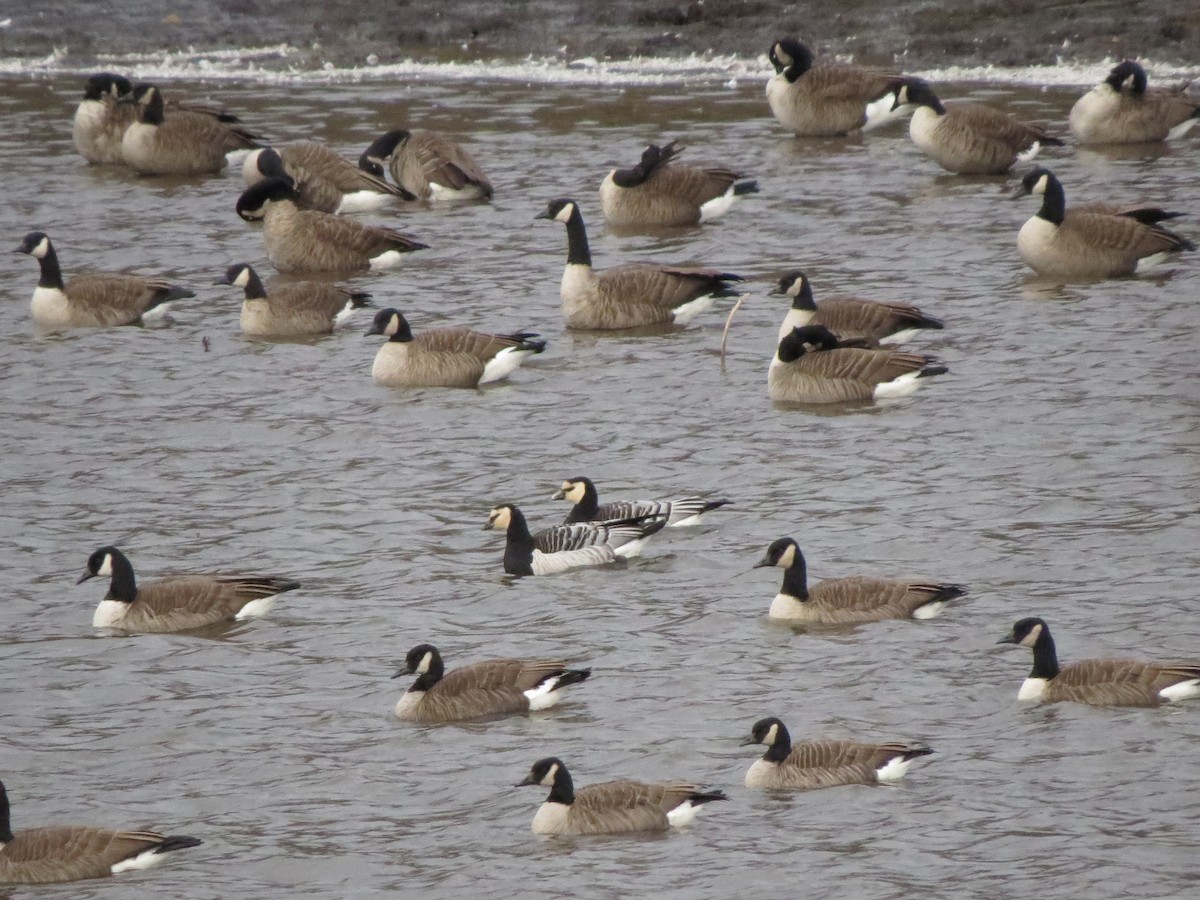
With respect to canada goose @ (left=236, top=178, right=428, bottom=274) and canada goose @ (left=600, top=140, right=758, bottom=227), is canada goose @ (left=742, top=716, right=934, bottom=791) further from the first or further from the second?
canada goose @ (left=600, top=140, right=758, bottom=227)

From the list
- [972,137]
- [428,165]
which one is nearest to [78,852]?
[428,165]

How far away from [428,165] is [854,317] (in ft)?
23.4

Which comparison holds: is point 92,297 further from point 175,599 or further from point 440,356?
point 175,599

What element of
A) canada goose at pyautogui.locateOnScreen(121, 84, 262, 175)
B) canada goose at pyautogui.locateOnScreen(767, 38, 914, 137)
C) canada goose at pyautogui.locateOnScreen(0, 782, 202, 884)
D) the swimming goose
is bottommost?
canada goose at pyautogui.locateOnScreen(0, 782, 202, 884)

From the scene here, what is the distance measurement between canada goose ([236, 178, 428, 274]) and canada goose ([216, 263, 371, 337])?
1.73 meters

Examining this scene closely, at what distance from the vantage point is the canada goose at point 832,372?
15.1m

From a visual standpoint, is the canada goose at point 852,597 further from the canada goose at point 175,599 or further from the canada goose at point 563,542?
the canada goose at point 175,599

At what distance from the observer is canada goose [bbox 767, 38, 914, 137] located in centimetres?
2368

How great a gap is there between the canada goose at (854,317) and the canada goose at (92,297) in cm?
577

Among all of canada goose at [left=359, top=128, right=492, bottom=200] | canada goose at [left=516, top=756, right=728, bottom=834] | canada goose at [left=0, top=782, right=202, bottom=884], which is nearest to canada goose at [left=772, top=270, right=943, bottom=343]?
canada goose at [left=359, top=128, right=492, bottom=200]

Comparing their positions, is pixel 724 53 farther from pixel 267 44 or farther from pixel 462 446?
pixel 462 446

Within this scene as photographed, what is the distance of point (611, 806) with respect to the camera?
9078 mm

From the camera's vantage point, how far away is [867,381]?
49.7 ft

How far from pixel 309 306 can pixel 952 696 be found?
907cm
